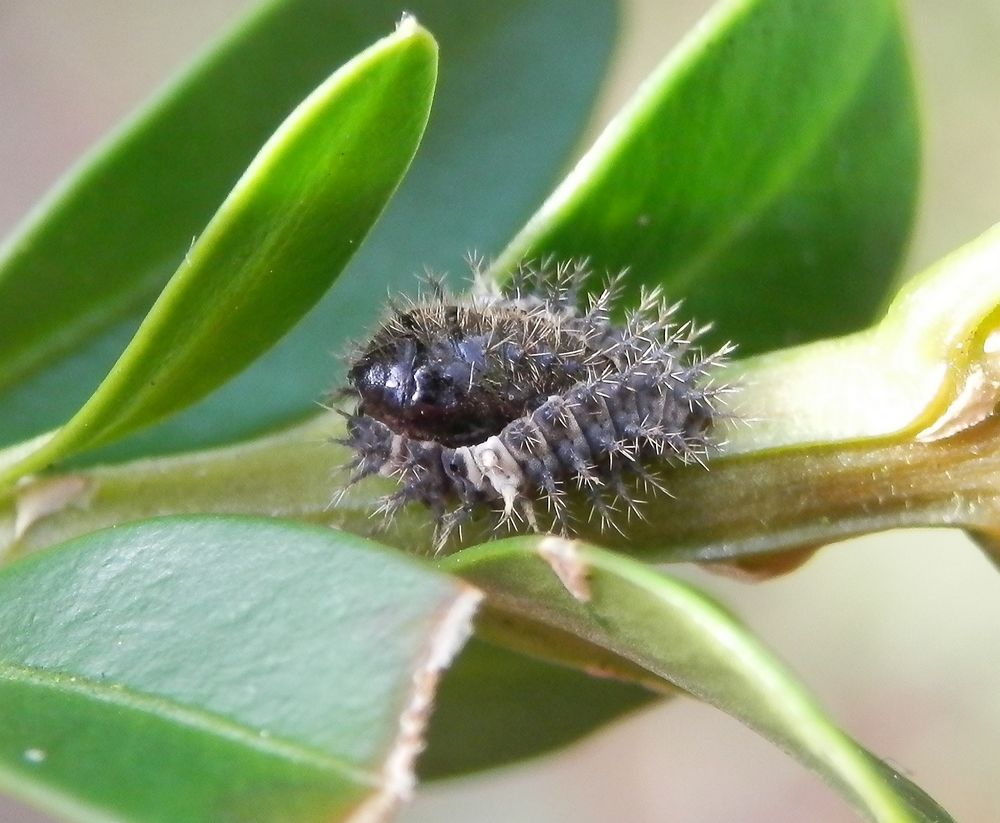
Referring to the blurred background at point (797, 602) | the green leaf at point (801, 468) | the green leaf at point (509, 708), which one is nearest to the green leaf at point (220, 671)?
the green leaf at point (801, 468)

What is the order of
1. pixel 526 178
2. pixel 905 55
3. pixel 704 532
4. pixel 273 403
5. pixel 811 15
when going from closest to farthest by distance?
1. pixel 704 532
2. pixel 811 15
3. pixel 905 55
4. pixel 273 403
5. pixel 526 178

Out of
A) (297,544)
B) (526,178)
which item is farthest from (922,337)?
(526,178)

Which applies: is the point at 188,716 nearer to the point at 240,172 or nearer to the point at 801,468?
the point at 801,468

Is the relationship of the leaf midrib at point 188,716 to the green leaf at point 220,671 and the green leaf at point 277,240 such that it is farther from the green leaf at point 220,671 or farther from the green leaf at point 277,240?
the green leaf at point 277,240

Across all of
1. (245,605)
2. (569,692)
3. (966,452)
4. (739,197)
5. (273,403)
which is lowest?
(245,605)

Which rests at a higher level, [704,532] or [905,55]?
[905,55]

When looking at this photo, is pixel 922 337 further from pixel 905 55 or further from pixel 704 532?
pixel 905 55

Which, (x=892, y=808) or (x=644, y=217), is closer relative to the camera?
(x=892, y=808)

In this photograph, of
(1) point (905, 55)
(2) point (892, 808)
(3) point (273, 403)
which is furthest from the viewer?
(3) point (273, 403)
